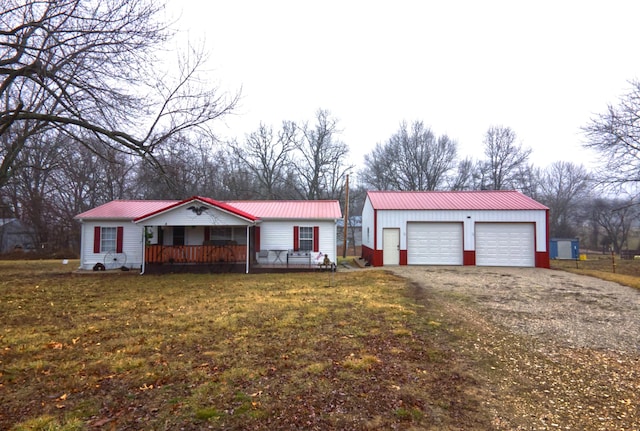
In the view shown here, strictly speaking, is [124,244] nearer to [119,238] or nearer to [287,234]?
[119,238]

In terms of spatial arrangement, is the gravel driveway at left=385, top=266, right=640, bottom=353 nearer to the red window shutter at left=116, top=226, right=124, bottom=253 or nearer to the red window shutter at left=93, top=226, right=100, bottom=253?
the red window shutter at left=116, top=226, right=124, bottom=253

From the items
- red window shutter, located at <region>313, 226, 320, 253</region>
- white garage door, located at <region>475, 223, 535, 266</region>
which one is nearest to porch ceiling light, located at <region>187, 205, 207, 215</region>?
red window shutter, located at <region>313, 226, 320, 253</region>

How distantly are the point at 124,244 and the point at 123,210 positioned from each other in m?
1.73

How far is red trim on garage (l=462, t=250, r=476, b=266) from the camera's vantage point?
1684 centimetres

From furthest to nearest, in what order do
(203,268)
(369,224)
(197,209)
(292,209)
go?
(369,224) → (292,209) → (203,268) → (197,209)

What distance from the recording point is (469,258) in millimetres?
16875

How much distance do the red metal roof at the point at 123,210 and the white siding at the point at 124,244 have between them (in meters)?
0.38

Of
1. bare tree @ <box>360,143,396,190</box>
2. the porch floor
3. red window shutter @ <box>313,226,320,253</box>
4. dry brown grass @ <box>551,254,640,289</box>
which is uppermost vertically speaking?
bare tree @ <box>360,143,396,190</box>

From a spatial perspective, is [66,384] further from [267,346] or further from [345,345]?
[345,345]

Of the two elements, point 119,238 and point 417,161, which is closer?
point 119,238

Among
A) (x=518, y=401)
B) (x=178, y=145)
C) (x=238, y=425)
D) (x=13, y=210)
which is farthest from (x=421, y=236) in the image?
(x=13, y=210)

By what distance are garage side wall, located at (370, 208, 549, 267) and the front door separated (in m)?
0.20

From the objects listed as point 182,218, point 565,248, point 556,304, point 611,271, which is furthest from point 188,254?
point 565,248

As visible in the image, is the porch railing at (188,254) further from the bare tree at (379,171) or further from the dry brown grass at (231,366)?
the bare tree at (379,171)
